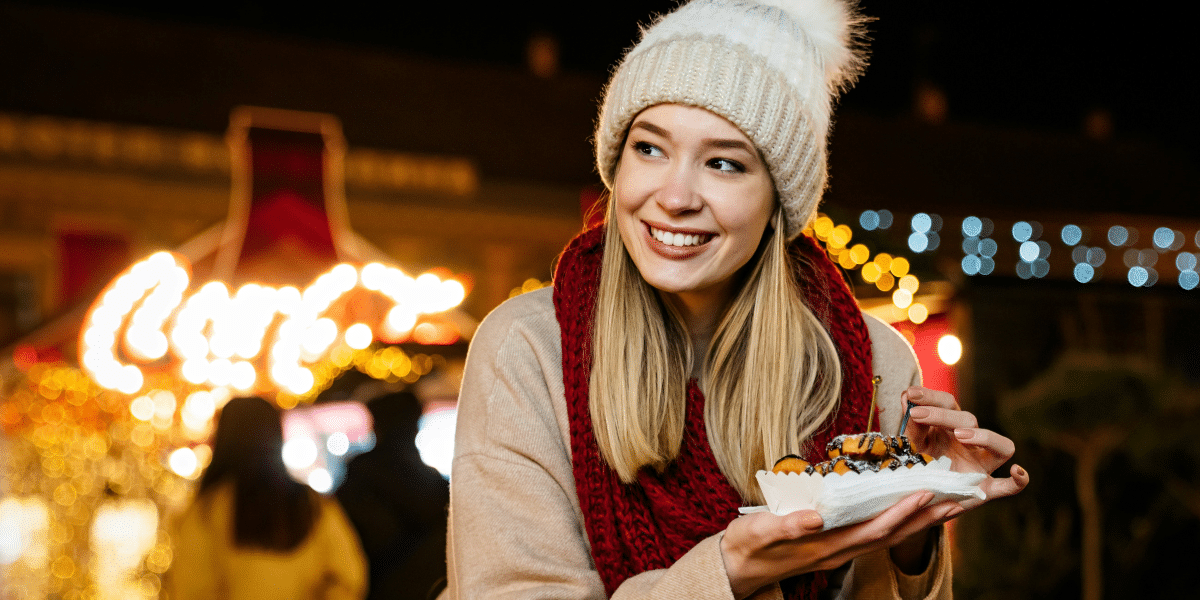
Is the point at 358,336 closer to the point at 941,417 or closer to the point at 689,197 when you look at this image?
the point at 689,197

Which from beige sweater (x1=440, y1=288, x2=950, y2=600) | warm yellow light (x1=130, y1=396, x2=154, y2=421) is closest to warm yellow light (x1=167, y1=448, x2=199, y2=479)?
warm yellow light (x1=130, y1=396, x2=154, y2=421)

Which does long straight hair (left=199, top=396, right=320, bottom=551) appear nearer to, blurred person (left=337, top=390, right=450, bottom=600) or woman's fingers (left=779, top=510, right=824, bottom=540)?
blurred person (left=337, top=390, right=450, bottom=600)

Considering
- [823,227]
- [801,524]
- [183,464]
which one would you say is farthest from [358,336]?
[801,524]

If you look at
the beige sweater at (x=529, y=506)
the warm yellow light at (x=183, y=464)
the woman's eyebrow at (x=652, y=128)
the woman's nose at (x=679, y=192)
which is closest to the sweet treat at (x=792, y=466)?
the beige sweater at (x=529, y=506)

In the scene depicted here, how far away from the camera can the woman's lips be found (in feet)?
4.22

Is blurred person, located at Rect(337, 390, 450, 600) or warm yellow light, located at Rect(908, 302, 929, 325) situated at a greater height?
warm yellow light, located at Rect(908, 302, 929, 325)

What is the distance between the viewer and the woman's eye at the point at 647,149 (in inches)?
52.0

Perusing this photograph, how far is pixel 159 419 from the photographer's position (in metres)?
4.73

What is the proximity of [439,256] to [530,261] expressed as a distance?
0.63m

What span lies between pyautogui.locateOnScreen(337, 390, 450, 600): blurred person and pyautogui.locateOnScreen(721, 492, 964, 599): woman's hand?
200 cm

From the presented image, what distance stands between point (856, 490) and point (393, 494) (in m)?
2.29

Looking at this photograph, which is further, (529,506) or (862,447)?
(529,506)

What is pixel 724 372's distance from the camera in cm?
143

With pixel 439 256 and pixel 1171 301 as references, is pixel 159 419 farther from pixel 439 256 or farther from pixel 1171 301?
pixel 1171 301
